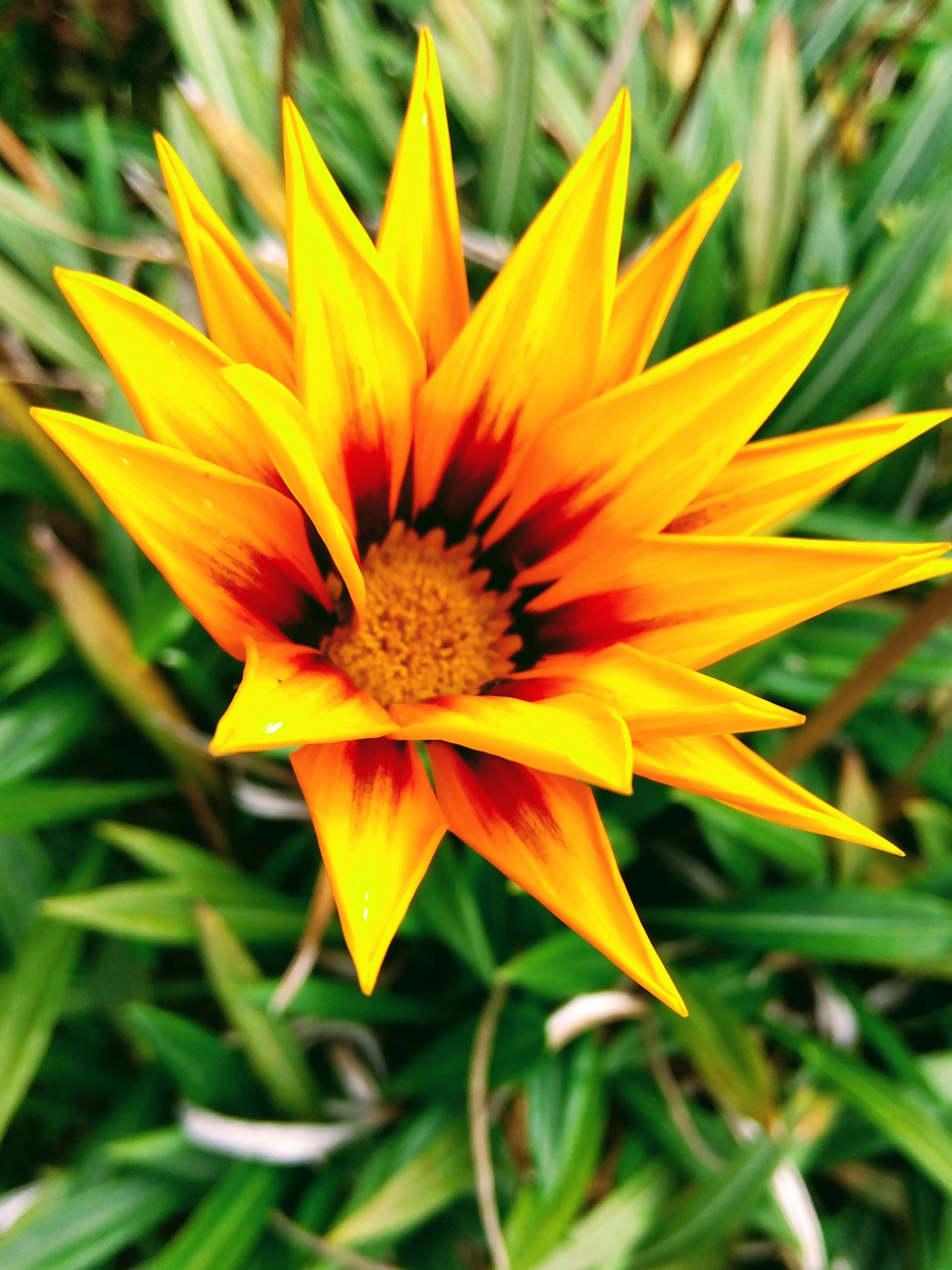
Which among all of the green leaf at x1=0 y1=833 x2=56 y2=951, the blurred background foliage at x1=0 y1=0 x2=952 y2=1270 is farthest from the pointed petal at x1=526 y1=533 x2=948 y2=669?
the green leaf at x1=0 y1=833 x2=56 y2=951

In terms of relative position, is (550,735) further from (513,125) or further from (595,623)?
(513,125)

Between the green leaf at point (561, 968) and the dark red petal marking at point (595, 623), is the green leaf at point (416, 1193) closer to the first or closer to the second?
the green leaf at point (561, 968)

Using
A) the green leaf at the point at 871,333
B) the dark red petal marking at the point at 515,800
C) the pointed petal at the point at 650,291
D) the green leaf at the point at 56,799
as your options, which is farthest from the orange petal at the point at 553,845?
the green leaf at the point at 871,333

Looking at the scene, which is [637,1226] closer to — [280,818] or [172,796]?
[280,818]

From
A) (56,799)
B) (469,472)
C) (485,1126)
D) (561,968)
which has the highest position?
(469,472)

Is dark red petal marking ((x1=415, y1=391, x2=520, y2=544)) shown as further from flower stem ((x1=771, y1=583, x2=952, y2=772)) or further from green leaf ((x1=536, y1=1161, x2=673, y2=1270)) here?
green leaf ((x1=536, y1=1161, x2=673, y2=1270))

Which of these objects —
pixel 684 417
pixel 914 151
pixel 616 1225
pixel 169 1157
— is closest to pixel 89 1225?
pixel 169 1157

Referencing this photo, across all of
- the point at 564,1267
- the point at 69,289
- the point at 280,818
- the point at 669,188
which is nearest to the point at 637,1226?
the point at 564,1267

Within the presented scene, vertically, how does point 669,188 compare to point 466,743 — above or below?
above
